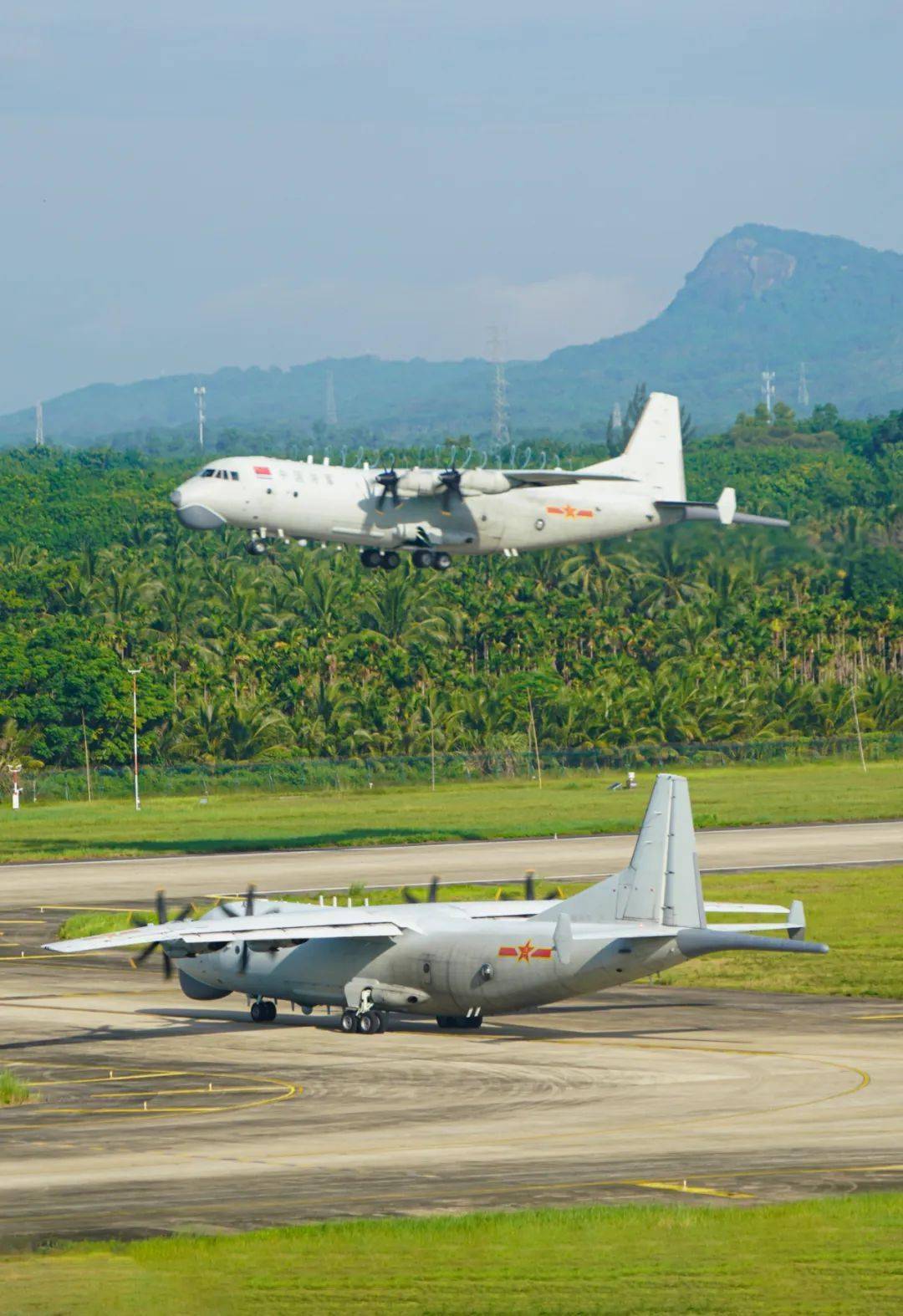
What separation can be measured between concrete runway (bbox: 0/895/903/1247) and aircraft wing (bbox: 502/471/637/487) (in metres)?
29.4

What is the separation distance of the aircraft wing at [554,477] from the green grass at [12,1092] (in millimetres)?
44490

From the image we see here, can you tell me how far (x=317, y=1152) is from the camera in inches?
1385

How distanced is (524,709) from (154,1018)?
97349 mm

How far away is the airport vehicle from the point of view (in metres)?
44.7

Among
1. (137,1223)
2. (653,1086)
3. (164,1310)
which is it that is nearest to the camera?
(164,1310)

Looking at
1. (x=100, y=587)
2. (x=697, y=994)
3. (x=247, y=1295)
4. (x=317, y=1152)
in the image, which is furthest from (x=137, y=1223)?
(x=100, y=587)

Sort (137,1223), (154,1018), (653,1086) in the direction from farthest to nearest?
(154,1018) < (653,1086) < (137,1223)

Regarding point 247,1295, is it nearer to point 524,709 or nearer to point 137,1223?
point 137,1223

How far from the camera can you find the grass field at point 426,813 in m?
105

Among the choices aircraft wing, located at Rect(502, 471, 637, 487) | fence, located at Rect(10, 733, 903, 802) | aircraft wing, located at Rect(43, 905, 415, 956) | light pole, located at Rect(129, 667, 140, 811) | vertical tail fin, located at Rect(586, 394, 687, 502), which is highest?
vertical tail fin, located at Rect(586, 394, 687, 502)

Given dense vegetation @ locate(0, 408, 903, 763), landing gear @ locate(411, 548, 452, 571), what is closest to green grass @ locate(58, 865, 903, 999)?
landing gear @ locate(411, 548, 452, 571)

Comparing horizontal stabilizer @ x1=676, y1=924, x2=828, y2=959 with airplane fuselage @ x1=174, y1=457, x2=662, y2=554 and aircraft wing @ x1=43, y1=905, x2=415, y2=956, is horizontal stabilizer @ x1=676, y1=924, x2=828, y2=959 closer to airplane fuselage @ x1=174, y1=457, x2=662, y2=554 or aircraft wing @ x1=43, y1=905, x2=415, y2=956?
aircraft wing @ x1=43, y1=905, x2=415, y2=956

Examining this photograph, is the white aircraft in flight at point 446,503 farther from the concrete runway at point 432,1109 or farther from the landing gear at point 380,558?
the concrete runway at point 432,1109

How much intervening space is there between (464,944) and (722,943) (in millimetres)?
6601
